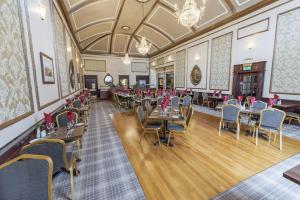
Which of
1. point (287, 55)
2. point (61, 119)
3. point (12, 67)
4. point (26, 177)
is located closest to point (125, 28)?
point (61, 119)

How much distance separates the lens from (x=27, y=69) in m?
2.18

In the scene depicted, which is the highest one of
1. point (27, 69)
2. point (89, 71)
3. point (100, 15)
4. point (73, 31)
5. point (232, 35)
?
point (100, 15)

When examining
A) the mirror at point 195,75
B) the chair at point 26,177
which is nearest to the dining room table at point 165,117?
the chair at point 26,177

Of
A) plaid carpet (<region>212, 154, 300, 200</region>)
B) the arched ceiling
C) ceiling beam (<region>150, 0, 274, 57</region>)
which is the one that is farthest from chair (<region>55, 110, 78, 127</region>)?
ceiling beam (<region>150, 0, 274, 57</region>)

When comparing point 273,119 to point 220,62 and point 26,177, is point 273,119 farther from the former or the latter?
point 220,62

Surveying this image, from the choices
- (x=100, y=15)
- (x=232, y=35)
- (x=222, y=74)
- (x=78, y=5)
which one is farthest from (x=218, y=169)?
(x=100, y=15)

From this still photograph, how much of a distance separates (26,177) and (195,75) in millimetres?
8741

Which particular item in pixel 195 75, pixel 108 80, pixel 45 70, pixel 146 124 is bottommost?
pixel 146 124

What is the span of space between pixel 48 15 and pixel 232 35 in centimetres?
713

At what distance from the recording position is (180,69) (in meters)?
9.98

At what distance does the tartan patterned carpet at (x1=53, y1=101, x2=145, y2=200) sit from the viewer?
72.6 inches

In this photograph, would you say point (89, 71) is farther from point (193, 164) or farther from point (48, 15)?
point (193, 164)

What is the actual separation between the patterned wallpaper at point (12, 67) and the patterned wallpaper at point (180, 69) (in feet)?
29.0

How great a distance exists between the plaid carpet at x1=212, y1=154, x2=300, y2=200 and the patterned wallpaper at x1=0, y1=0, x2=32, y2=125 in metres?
2.87
